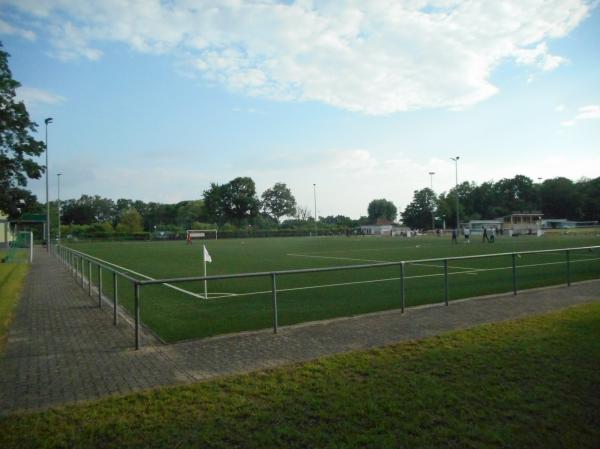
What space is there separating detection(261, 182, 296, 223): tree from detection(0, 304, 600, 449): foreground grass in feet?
442

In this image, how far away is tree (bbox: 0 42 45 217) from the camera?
2706cm

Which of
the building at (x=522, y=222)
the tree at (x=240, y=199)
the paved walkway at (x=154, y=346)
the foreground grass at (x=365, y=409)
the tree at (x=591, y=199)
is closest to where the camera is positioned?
the foreground grass at (x=365, y=409)

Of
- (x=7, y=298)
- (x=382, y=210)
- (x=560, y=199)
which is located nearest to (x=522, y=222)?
(x=560, y=199)

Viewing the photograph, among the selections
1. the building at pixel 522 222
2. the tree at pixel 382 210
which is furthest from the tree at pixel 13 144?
the tree at pixel 382 210

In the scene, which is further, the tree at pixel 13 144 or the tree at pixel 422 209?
the tree at pixel 422 209

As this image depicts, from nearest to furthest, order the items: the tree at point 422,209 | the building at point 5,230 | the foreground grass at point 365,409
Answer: the foreground grass at point 365,409
the building at point 5,230
the tree at point 422,209

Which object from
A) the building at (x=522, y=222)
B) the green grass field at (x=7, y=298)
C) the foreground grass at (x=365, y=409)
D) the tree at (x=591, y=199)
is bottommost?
the green grass field at (x=7, y=298)

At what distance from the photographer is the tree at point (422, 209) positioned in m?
124

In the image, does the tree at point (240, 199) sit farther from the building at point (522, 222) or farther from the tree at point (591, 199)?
the tree at point (591, 199)

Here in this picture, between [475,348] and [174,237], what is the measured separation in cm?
8358

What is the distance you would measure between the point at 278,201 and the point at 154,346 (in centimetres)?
13359

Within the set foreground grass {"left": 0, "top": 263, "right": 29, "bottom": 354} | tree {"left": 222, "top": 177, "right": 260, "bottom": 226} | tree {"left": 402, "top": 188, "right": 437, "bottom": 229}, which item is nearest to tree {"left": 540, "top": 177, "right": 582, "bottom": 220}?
tree {"left": 402, "top": 188, "right": 437, "bottom": 229}

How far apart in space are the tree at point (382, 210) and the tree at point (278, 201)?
4425 cm

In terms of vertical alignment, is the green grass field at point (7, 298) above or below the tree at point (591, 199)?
below
